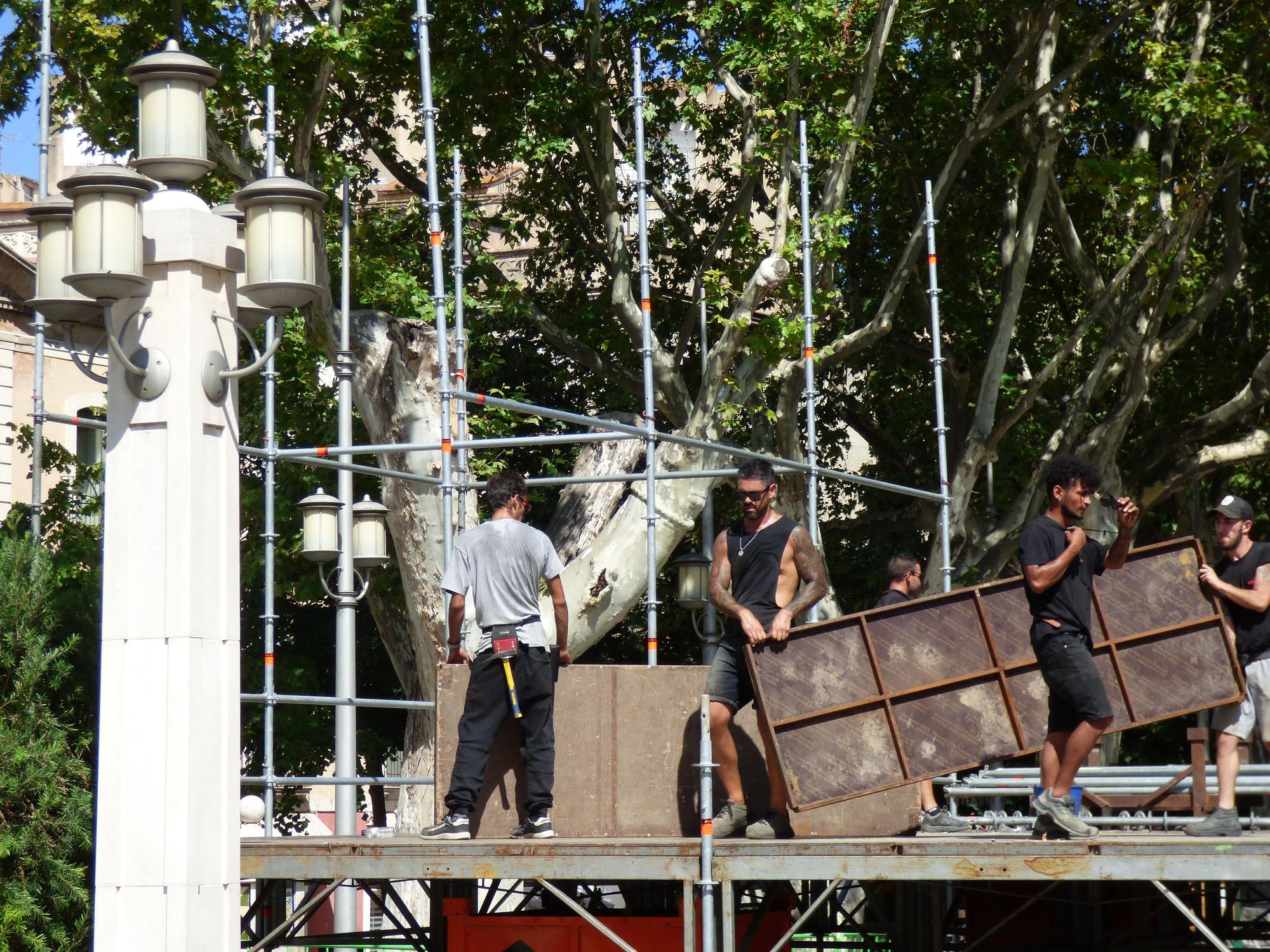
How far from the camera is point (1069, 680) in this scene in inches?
273

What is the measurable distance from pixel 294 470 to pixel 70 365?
11.4 metres

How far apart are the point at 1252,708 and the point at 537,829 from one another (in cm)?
340

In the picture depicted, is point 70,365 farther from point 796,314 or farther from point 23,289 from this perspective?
point 796,314

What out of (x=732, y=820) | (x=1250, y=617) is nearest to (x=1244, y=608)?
(x=1250, y=617)

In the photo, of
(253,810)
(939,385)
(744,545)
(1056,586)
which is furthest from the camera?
(253,810)

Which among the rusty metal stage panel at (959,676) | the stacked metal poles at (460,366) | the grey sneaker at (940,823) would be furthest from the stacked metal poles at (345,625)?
the rusty metal stage panel at (959,676)

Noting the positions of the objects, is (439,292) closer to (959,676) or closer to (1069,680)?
(959,676)

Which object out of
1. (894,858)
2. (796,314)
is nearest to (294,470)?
(796,314)

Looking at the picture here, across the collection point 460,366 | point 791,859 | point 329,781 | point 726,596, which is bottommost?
point 329,781

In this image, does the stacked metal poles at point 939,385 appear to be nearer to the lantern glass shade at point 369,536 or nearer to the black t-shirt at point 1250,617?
the lantern glass shade at point 369,536

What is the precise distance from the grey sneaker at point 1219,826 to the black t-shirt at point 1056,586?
3.20 feet

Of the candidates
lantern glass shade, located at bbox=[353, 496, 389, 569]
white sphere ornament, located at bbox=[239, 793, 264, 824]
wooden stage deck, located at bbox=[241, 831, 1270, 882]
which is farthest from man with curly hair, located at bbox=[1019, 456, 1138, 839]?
white sphere ornament, located at bbox=[239, 793, 264, 824]

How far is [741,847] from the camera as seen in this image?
6.75 m

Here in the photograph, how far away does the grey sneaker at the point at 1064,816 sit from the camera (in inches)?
263
